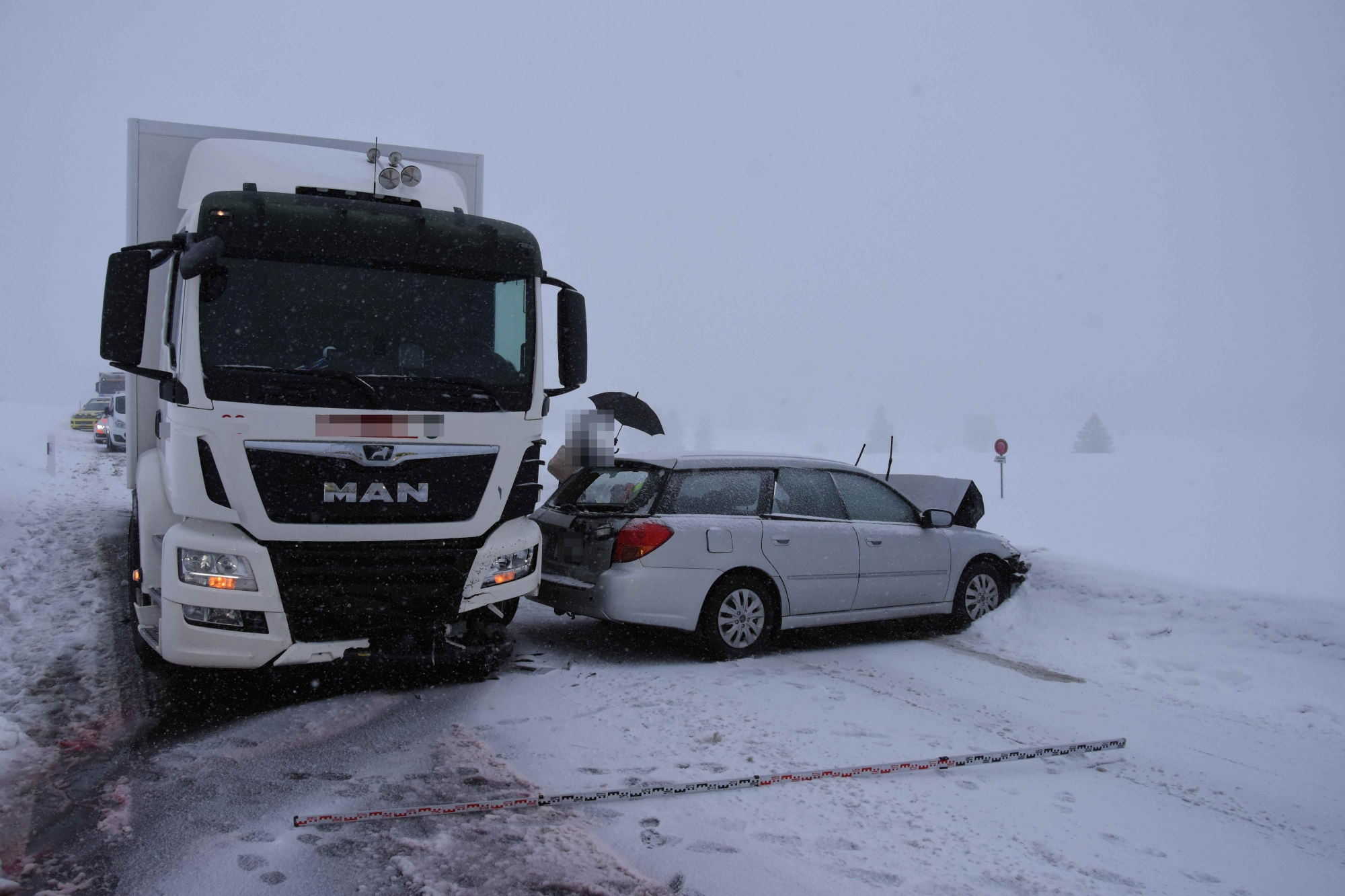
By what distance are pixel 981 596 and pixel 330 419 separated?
19.0 ft

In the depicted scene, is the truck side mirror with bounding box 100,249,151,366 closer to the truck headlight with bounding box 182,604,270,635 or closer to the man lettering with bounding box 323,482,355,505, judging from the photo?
Answer: the man lettering with bounding box 323,482,355,505

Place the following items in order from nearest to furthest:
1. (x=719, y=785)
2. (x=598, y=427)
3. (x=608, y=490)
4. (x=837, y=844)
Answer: (x=837, y=844)
(x=719, y=785)
(x=608, y=490)
(x=598, y=427)

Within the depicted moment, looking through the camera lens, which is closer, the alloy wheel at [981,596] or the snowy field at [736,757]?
the snowy field at [736,757]

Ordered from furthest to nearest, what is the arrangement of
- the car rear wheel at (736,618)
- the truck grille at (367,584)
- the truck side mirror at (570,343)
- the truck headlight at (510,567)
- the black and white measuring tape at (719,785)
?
the car rear wheel at (736,618) → the truck side mirror at (570,343) → the truck headlight at (510,567) → the truck grille at (367,584) → the black and white measuring tape at (719,785)

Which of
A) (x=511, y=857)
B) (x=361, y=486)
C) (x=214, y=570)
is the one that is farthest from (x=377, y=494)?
(x=511, y=857)

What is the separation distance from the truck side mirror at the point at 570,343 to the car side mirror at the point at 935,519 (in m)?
3.31

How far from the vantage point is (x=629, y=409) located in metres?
10.2

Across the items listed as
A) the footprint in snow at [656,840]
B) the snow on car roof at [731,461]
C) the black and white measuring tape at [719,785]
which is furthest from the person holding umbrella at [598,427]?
the footprint in snow at [656,840]

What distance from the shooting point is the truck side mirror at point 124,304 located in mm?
5238

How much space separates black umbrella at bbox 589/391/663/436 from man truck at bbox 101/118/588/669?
376 cm

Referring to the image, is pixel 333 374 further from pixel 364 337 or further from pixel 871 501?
pixel 871 501

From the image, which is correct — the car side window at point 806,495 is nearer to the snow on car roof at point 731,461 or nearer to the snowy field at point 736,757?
the snow on car roof at point 731,461

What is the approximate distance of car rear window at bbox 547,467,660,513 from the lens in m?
6.87

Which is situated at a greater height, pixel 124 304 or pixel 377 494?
pixel 124 304
